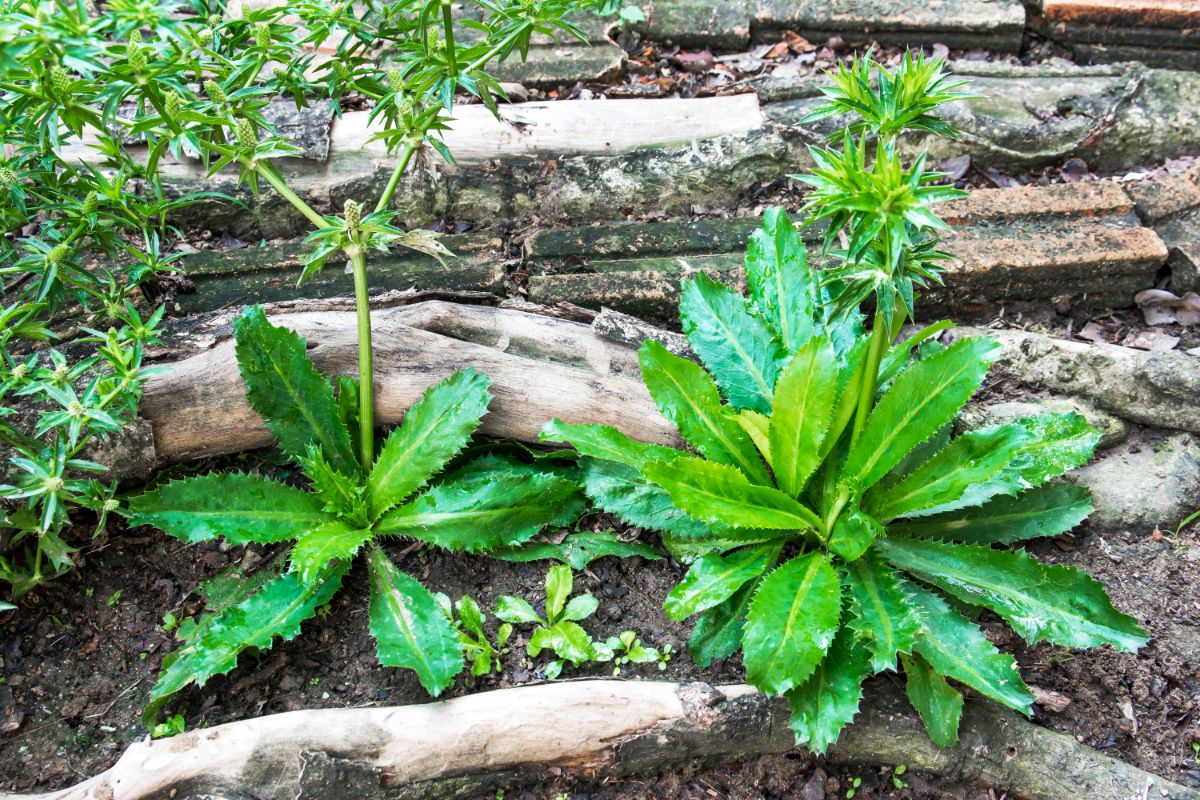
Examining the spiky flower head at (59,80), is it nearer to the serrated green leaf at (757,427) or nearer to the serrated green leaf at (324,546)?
the serrated green leaf at (324,546)

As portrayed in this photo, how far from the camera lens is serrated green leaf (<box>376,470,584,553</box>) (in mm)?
2732

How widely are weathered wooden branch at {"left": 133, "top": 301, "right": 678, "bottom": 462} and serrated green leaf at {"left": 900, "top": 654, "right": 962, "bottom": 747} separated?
105 centimetres

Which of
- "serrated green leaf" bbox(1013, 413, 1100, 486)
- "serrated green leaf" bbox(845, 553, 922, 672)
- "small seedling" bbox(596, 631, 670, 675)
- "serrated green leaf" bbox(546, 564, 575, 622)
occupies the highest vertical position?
"serrated green leaf" bbox(1013, 413, 1100, 486)

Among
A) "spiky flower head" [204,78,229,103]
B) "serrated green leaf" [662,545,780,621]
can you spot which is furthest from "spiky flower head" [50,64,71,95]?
"serrated green leaf" [662,545,780,621]

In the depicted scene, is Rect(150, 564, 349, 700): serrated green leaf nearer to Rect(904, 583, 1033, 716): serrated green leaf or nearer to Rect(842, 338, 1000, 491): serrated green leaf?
Rect(842, 338, 1000, 491): serrated green leaf

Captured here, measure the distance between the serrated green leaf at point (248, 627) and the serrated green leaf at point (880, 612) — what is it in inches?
58.9

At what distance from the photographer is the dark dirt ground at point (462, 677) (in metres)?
2.39

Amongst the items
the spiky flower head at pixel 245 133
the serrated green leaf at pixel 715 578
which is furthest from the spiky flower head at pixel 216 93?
the serrated green leaf at pixel 715 578

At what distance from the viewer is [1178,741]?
2.42 m

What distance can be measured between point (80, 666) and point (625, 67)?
134 inches

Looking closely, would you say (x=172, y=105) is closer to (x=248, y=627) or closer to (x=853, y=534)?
(x=248, y=627)

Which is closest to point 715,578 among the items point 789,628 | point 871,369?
point 789,628

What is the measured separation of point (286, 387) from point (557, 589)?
3.51ft

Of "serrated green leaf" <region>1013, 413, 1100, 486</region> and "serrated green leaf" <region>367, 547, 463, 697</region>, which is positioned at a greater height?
"serrated green leaf" <region>1013, 413, 1100, 486</region>
